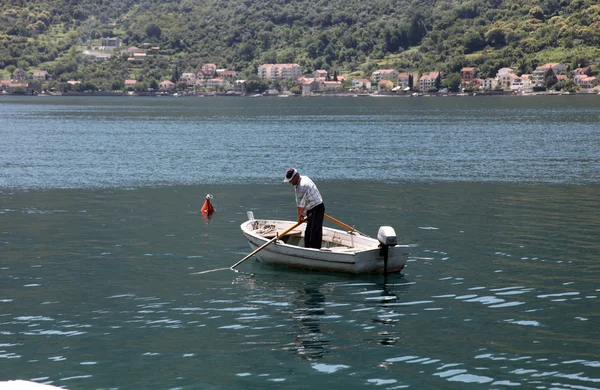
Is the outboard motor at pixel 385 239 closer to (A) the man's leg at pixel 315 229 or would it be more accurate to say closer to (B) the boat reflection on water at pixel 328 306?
(B) the boat reflection on water at pixel 328 306

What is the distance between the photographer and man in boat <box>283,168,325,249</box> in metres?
26.2

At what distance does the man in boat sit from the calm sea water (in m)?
1.19

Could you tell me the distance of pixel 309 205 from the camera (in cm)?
2639

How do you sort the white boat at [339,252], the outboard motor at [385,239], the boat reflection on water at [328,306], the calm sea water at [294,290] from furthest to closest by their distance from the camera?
the white boat at [339,252] < the outboard motor at [385,239] < the boat reflection on water at [328,306] < the calm sea water at [294,290]

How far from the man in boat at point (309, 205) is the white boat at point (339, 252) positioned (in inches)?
18.9

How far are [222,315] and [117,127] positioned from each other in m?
112

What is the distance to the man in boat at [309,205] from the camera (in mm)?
26172

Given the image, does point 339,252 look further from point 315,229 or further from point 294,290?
point 294,290

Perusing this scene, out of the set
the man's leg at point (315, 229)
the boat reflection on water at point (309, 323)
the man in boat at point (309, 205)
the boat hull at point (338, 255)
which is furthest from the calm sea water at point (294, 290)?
the man in boat at point (309, 205)

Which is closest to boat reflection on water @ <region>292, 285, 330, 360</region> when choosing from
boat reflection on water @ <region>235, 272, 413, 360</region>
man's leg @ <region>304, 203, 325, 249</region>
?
boat reflection on water @ <region>235, 272, 413, 360</region>

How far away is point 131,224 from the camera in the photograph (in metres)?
36.5

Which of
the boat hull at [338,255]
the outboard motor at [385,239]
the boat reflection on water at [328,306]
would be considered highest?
the outboard motor at [385,239]

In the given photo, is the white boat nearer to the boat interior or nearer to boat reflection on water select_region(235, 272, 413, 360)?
the boat interior

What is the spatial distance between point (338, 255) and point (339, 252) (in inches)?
3.8
